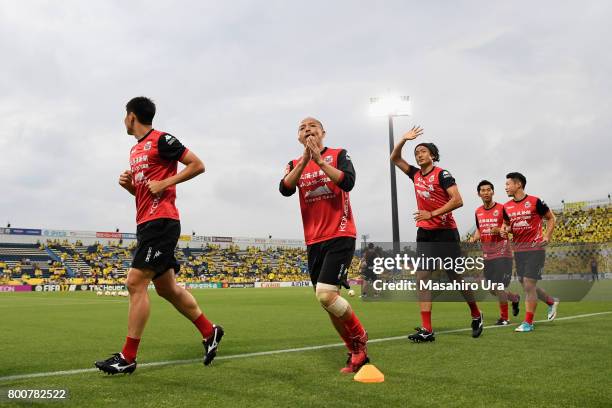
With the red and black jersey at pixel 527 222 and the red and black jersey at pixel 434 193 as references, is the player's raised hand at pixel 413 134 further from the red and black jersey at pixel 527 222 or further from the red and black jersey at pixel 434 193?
the red and black jersey at pixel 527 222

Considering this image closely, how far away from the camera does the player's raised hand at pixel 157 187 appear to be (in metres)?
4.68

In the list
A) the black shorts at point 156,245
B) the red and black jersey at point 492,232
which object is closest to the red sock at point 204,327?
the black shorts at point 156,245

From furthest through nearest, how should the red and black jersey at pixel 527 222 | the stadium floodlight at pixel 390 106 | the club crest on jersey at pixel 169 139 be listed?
1. the stadium floodlight at pixel 390 106
2. the red and black jersey at pixel 527 222
3. the club crest on jersey at pixel 169 139

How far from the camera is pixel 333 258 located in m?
4.75

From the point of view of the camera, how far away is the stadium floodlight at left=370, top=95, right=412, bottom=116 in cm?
2619

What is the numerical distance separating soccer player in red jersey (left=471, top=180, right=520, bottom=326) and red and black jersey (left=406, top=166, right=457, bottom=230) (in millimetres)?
2341

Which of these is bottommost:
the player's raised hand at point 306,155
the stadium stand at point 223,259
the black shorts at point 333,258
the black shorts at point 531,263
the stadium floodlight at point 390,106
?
the stadium stand at point 223,259

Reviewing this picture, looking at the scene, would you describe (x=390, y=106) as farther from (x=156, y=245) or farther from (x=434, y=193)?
(x=156, y=245)

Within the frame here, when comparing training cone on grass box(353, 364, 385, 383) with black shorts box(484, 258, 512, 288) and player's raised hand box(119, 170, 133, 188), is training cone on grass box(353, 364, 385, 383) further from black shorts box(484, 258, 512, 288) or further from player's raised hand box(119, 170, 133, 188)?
black shorts box(484, 258, 512, 288)

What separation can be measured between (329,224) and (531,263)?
4.91 m

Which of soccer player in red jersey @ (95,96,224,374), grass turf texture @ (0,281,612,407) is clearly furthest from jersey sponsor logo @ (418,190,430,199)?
soccer player in red jersey @ (95,96,224,374)

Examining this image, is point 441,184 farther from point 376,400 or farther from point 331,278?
point 376,400

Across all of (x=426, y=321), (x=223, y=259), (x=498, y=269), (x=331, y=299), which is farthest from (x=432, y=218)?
(x=223, y=259)

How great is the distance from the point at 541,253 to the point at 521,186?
1.10 metres
